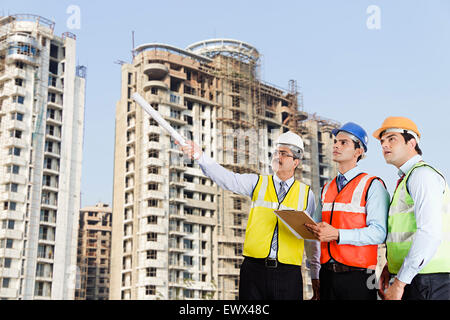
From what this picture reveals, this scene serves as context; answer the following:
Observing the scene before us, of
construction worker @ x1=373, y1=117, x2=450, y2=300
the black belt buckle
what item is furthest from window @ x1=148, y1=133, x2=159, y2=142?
construction worker @ x1=373, y1=117, x2=450, y2=300

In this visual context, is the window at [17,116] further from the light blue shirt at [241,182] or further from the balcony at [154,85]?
the light blue shirt at [241,182]

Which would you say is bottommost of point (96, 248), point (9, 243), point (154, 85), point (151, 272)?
point (151, 272)

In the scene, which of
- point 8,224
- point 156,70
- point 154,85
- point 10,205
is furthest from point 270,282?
point 156,70

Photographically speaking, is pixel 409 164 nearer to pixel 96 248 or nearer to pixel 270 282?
pixel 270 282

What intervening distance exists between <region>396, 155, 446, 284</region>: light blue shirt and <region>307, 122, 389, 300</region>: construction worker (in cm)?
37

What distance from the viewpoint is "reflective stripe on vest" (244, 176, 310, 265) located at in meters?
4.01

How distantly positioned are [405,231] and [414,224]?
0.26 feet

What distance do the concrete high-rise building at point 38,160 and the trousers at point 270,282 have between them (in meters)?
43.5

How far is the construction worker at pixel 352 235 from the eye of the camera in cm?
374

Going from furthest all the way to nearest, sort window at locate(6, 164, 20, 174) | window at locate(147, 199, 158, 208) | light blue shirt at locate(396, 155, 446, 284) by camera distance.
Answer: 1. window at locate(147, 199, 158, 208)
2. window at locate(6, 164, 20, 174)
3. light blue shirt at locate(396, 155, 446, 284)

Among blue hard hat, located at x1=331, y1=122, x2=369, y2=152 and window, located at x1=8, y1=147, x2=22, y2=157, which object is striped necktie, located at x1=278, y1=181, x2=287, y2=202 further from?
window, located at x1=8, y1=147, x2=22, y2=157

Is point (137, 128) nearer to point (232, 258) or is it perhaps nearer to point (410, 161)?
point (232, 258)

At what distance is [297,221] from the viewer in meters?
3.72

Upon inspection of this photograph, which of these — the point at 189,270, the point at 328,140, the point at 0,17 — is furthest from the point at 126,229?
the point at 328,140
